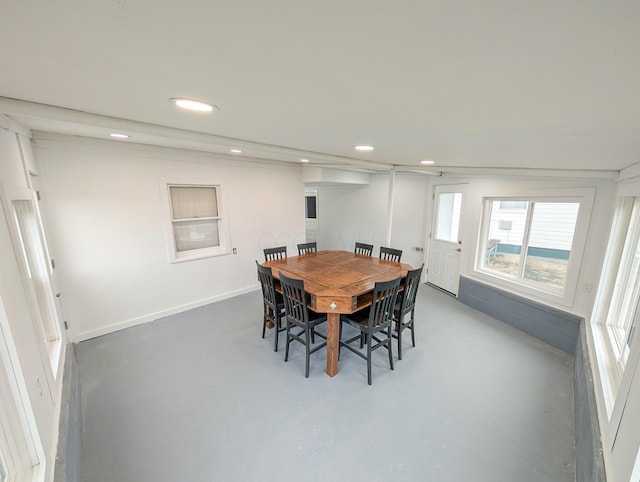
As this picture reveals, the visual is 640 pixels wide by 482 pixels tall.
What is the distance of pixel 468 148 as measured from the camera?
5.71ft

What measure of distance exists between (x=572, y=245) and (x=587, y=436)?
2.18m

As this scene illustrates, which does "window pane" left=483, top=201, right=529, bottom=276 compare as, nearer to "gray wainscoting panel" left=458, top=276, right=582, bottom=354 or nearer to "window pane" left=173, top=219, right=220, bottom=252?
"gray wainscoting panel" left=458, top=276, right=582, bottom=354

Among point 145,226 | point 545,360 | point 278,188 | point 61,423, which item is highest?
point 278,188

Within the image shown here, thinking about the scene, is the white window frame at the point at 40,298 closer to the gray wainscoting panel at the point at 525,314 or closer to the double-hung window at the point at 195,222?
the double-hung window at the point at 195,222

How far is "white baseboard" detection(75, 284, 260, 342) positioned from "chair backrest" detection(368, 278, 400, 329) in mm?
2689

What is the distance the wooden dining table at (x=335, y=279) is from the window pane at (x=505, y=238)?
1.69 meters

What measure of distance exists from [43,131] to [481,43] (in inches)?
148

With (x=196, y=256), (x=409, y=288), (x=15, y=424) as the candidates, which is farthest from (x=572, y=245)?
(x=196, y=256)

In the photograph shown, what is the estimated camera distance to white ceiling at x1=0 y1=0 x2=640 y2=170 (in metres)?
0.45

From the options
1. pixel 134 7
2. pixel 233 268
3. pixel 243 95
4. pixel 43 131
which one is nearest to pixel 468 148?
pixel 243 95

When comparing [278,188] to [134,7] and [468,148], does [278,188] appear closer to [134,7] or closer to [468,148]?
[468,148]

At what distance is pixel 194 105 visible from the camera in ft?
3.62

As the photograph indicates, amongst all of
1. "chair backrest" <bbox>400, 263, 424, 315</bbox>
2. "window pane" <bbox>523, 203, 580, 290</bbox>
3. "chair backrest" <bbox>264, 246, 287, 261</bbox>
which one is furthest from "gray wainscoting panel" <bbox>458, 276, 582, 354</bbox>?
"chair backrest" <bbox>264, 246, 287, 261</bbox>

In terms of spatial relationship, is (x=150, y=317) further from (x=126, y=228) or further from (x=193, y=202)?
(x=193, y=202)
